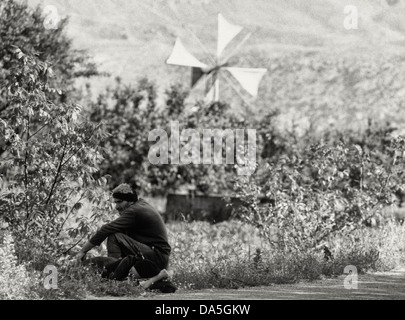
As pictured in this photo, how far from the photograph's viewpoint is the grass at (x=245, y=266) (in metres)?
8.47

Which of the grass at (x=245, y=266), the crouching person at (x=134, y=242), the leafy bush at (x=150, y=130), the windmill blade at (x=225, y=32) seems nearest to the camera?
the grass at (x=245, y=266)

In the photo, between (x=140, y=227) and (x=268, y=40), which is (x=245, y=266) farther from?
(x=268, y=40)

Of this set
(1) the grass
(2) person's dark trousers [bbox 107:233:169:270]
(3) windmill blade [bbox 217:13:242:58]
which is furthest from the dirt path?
(3) windmill blade [bbox 217:13:242:58]

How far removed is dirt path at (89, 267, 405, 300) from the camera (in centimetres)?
862

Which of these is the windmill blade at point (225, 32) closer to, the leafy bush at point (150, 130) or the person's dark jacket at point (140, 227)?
the leafy bush at point (150, 130)

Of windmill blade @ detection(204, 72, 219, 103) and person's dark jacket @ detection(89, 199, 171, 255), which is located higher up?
windmill blade @ detection(204, 72, 219, 103)

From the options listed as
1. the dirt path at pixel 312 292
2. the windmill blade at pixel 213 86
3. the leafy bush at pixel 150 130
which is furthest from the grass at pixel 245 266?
the windmill blade at pixel 213 86

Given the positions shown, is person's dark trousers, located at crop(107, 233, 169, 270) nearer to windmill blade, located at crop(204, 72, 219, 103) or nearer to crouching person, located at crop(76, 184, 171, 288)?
crouching person, located at crop(76, 184, 171, 288)

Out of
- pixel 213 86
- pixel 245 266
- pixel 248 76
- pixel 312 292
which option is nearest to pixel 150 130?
pixel 213 86

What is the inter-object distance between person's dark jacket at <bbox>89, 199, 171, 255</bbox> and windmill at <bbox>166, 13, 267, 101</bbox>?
74.6ft

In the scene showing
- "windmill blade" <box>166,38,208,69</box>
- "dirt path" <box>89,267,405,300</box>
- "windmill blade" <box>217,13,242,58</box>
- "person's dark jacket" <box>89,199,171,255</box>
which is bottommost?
"dirt path" <box>89,267,405,300</box>

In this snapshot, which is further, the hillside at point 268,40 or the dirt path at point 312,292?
the hillside at point 268,40

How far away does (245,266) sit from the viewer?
33.3 ft
